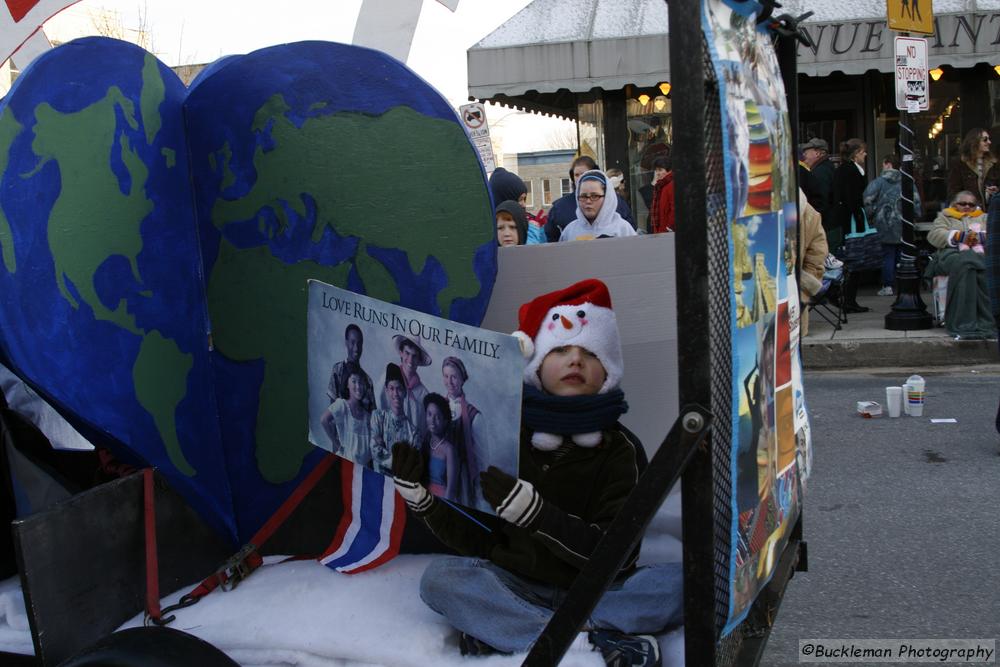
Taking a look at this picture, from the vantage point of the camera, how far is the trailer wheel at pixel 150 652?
2178mm

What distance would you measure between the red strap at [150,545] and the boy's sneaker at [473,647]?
2.79 ft

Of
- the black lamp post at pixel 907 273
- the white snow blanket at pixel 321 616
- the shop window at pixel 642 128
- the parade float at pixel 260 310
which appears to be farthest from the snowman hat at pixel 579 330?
the shop window at pixel 642 128

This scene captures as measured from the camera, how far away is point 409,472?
2477 millimetres

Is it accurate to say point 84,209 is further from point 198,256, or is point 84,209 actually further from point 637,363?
point 637,363

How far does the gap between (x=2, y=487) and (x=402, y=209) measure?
144cm

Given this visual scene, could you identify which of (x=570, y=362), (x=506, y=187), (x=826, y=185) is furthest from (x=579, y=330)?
(x=826, y=185)

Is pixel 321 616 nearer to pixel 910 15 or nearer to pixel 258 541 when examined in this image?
pixel 258 541

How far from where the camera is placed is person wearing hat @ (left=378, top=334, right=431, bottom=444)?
94.8 inches

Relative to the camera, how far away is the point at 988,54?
462 inches

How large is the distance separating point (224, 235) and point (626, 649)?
5.21ft

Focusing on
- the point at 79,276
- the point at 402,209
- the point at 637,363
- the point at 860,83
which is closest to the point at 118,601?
the point at 79,276

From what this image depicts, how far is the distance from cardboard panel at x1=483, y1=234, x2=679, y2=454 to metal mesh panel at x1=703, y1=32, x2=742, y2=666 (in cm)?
109

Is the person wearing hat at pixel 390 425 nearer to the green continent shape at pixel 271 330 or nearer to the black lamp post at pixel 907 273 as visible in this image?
the green continent shape at pixel 271 330

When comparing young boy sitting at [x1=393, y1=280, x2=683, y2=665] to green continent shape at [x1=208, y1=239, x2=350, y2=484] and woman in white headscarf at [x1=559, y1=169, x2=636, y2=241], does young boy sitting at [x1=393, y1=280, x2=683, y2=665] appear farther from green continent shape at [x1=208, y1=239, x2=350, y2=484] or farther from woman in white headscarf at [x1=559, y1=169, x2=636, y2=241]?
woman in white headscarf at [x1=559, y1=169, x2=636, y2=241]
